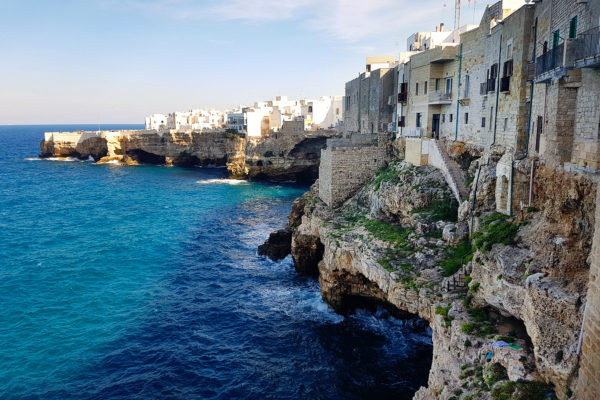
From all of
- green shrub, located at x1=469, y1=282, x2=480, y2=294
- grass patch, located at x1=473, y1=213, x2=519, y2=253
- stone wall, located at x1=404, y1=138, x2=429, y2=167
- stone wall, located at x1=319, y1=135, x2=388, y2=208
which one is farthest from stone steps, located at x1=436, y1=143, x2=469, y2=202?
green shrub, located at x1=469, y1=282, x2=480, y2=294

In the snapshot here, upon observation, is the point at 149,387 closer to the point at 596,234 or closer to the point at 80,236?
the point at 596,234

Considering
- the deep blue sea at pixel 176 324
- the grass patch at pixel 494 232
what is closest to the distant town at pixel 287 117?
the deep blue sea at pixel 176 324

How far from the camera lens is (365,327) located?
76.8ft

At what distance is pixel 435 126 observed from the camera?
99.3 feet

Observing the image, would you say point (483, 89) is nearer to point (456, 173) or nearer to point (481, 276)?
point (456, 173)

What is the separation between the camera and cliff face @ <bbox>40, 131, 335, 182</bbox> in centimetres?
6950

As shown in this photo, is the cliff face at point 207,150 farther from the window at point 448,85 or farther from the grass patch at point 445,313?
the grass patch at point 445,313

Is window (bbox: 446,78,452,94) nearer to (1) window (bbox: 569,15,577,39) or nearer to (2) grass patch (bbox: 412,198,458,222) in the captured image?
(2) grass patch (bbox: 412,198,458,222)

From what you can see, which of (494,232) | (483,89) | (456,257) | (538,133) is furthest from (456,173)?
(494,232)

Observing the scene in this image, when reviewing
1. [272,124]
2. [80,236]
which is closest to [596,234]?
[80,236]

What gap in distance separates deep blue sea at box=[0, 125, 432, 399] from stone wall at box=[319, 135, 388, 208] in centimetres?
641

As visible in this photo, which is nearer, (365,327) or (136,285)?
(365,327)

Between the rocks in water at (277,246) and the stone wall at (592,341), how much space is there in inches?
1001

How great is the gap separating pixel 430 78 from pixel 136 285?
23.1m
